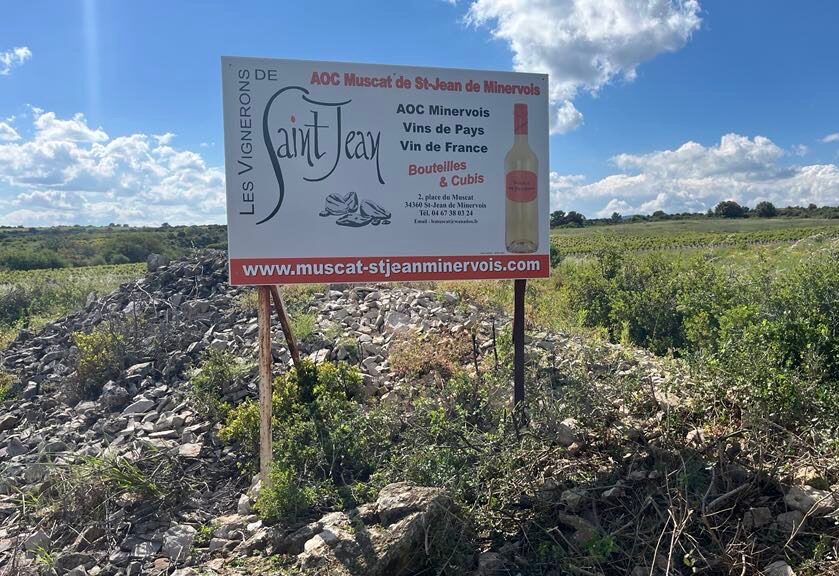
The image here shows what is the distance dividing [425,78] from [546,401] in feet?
9.29

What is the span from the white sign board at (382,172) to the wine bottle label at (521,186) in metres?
0.01

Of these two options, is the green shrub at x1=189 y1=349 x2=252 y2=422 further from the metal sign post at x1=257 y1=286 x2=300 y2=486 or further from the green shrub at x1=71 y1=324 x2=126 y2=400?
the green shrub at x1=71 y1=324 x2=126 y2=400

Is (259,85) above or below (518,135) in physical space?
above

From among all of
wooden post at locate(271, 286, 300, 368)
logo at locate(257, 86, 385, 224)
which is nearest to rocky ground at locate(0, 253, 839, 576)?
wooden post at locate(271, 286, 300, 368)

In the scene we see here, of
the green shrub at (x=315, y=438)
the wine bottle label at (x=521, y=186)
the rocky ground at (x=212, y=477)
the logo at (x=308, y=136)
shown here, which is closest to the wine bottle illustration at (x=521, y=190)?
the wine bottle label at (x=521, y=186)

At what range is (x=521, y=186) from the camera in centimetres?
489

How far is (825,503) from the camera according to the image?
3227 millimetres

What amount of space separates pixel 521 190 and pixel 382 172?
3.95ft

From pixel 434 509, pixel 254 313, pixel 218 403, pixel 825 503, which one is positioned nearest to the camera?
pixel 825 503

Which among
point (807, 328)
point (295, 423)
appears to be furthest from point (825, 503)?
point (295, 423)

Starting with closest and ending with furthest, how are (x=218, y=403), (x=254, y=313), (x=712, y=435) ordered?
(x=712, y=435) → (x=218, y=403) → (x=254, y=313)

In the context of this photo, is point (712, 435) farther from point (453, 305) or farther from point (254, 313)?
point (254, 313)

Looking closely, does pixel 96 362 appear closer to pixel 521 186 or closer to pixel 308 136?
pixel 308 136

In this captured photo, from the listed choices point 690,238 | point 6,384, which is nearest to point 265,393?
point 6,384
